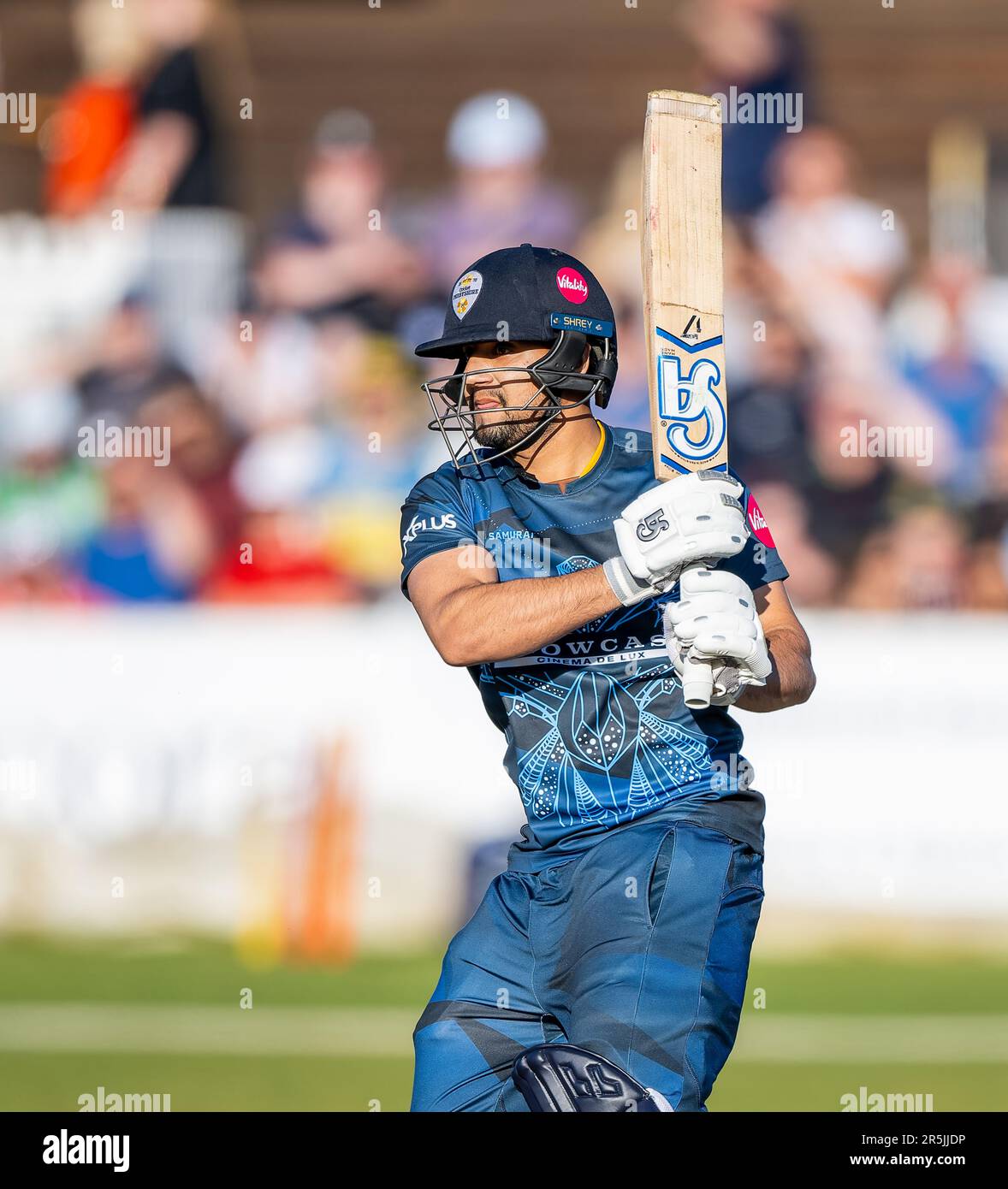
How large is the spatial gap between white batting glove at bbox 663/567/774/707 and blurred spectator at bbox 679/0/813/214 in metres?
6.05

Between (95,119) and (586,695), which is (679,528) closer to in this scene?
(586,695)

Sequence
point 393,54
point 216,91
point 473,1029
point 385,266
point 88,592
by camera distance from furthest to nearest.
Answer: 1. point 393,54
2. point 216,91
3. point 385,266
4. point 88,592
5. point 473,1029

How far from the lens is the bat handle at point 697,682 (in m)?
3.41

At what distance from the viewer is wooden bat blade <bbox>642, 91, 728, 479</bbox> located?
373cm

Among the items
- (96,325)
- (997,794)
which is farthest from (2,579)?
(997,794)

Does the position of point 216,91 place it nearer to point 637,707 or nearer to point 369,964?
point 369,964

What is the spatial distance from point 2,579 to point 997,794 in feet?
16.6

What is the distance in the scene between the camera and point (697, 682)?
3.41 m

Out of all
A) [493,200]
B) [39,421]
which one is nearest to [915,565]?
[493,200]

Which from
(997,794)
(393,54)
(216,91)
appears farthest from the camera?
(393,54)

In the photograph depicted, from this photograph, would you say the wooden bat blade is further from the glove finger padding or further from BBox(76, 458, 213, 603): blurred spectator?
BBox(76, 458, 213, 603): blurred spectator

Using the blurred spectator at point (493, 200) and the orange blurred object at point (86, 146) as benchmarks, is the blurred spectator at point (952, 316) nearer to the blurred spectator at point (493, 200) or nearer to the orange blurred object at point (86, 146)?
the blurred spectator at point (493, 200)

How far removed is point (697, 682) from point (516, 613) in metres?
0.39

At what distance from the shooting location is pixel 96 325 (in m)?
9.66
